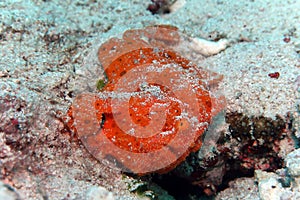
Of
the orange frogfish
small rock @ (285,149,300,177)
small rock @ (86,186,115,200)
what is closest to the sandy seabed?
A: small rock @ (86,186,115,200)

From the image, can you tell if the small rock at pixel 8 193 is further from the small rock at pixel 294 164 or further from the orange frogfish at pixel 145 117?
the small rock at pixel 294 164

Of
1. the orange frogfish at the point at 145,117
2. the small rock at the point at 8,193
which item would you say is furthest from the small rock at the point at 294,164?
the small rock at the point at 8,193

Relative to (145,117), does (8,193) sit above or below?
above

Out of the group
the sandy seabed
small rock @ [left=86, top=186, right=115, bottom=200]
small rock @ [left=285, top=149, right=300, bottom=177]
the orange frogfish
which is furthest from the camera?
the orange frogfish

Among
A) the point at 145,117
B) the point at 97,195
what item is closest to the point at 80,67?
the point at 145,117

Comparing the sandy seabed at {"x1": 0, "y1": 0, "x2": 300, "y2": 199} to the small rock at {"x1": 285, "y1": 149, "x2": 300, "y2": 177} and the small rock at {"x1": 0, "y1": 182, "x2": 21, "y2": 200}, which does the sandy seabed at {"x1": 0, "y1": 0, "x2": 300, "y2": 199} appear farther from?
the small rock at {"x1": 285, "y1": 149, "x2": 300, "y2": 177}

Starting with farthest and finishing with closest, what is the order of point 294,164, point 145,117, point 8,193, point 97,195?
point 145,117 → point 294,164 → point 97,195 → point 8,193

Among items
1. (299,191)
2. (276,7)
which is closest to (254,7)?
(276,7)

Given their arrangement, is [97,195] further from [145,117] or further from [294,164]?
[294,164]
